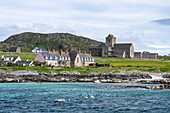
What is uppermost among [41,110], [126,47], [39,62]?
[126,47]

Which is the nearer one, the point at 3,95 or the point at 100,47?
the point at 3,95

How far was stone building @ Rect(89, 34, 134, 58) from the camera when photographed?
17961 cm

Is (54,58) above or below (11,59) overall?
above

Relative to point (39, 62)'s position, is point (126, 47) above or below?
above

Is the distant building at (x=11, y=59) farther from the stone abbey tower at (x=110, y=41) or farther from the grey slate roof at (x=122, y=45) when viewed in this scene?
the stone abbey tower at (x=110, y=41)

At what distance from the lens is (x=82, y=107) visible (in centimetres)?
3353

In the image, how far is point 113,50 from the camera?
182875 mm

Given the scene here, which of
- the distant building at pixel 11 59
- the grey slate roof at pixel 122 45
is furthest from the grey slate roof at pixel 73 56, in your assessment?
the grey slate roof at pixel 122 45

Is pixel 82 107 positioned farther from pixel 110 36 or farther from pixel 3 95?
pixel 110 36

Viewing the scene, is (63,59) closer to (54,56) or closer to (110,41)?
(54,56)

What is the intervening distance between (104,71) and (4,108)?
59.3 meters

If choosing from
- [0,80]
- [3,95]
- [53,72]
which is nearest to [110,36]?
[53,72]

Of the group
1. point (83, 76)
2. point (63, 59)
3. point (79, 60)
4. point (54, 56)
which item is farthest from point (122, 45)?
Answer: point (83, 76)

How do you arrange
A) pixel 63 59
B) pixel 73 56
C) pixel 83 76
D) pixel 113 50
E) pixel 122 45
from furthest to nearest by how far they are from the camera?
1. pixel 122 45
2. pixel 113 50
3. pixel 73 56
4. pixel 63 59
5. pixel 83 76
